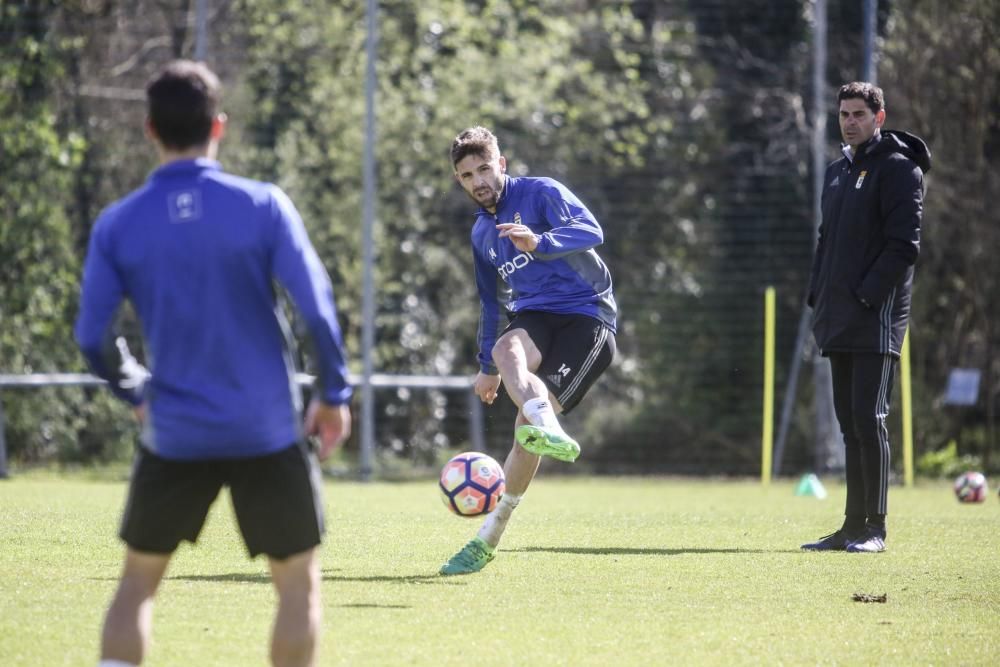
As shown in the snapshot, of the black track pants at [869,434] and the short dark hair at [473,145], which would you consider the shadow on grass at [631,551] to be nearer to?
the black track pants at [869,434]

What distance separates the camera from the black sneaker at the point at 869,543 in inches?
290

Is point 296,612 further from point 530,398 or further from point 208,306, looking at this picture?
point 530,398

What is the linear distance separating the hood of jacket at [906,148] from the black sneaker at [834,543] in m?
1.92

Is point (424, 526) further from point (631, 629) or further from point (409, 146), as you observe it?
point (409, 146)

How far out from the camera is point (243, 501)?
3.62 m

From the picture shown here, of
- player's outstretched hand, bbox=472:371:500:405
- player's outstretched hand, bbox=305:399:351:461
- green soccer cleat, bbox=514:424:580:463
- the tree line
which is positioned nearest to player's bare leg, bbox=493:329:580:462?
green soccer cleat, bbox=514:424:580:463

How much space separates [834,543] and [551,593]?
2343mm

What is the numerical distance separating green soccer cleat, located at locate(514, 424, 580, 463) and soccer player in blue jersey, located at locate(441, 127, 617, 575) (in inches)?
1.3

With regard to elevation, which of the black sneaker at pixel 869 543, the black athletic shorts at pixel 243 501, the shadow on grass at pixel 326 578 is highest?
the black athletic shorts at pixel 243 501

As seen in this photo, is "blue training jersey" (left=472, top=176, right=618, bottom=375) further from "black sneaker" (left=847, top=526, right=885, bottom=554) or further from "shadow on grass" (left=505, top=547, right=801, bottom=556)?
"black sneaker" (left=847, top=526, right=885, bottom=554)

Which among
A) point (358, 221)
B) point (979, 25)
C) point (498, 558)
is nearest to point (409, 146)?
point (358, 221)

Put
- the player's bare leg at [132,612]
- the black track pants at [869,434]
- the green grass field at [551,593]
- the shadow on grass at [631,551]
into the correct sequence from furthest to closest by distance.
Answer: the black track pants at [869,434], the shadow on grass at [631,551], the green grass field at [551,593], the player's bare leg at [132,612]

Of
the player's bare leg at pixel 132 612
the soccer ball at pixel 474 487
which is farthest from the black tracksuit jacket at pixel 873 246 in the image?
the player's bare leg at pixel 132 612

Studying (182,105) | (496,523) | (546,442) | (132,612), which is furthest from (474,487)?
(182,105)
